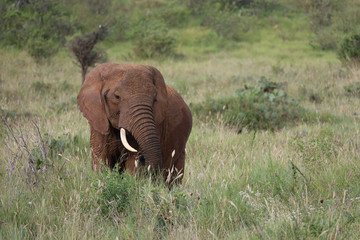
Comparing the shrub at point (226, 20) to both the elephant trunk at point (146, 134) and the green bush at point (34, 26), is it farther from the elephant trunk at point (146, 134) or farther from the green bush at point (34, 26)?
the elephant trunk at point (146, 134)

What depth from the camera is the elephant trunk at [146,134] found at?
3.43 meters

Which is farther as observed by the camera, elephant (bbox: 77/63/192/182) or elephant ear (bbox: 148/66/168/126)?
elephant ear (bbox: 148/66/168/126)

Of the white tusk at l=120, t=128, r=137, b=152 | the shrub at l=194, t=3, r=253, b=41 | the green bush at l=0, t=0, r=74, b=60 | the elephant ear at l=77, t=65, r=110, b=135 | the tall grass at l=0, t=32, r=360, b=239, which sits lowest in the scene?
the shrub at l=194, t=3, r=253, b=41

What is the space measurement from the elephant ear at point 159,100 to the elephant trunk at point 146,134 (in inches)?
8.1

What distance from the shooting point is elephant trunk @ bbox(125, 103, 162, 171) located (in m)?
3.43

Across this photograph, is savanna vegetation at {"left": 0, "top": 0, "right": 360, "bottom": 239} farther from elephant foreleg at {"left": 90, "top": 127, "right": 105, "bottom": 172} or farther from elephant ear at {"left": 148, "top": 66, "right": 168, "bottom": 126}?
elephant ear at {"left": 148, "top": 66, "right": 168, "bottom": 126}

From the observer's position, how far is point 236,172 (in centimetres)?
428

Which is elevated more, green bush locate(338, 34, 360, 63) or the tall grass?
the tall grass

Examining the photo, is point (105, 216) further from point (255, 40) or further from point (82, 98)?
point (255, 40)

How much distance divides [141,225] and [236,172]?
4.92ft

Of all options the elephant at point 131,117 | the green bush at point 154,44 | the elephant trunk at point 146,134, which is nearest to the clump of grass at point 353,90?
the elephant at point 131,117

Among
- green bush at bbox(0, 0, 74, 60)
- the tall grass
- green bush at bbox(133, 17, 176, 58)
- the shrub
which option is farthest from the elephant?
the shrub

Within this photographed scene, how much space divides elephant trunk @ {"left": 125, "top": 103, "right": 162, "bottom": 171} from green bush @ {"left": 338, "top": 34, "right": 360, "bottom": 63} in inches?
460

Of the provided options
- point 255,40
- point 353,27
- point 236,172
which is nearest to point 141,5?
point 255,40
